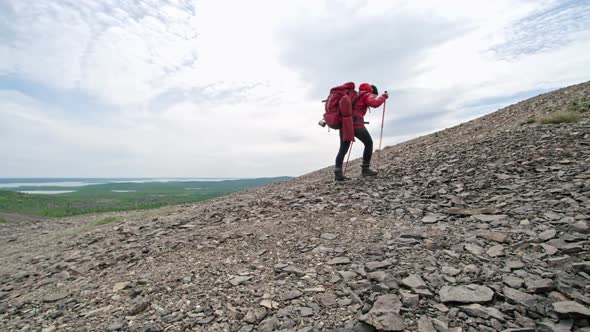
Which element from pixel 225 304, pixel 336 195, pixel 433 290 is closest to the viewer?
pixel 433 290

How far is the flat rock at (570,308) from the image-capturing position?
2.66 metres

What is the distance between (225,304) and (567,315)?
361cm

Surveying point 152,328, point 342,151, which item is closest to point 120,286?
point 152,328

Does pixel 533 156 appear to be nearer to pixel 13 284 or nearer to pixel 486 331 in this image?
pixel 486 331

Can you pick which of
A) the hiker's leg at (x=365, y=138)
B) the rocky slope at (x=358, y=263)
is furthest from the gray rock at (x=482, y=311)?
the hiker's leg at (x=365, y=138)

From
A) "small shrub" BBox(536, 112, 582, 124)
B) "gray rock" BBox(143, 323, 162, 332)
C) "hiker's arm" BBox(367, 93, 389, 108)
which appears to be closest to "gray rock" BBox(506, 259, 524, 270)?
"gray rock" BBox(143, 323, 162, 332)

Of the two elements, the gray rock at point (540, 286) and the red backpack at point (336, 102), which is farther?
the red backpack at point (336, 102)

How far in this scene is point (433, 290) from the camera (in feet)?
11.1

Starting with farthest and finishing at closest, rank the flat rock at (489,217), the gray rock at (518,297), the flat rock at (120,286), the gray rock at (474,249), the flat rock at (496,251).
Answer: the flat rock at (489,217)
the flat rock at (120,286)
the gray rock at (474,249)
the flat rock at (496,251)
the gray rock at (518,297)

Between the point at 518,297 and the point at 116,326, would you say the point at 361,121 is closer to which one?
the point at 518,297

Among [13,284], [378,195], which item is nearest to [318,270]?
[378,195]

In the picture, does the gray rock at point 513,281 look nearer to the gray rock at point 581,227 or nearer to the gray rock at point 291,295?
the gray rock at point 581,227

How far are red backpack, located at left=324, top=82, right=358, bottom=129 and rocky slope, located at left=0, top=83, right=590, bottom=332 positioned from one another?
2.27 meters

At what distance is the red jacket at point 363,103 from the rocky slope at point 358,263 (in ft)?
7.62
